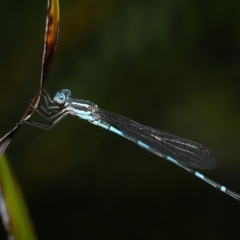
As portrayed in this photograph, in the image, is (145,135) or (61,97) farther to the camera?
(145,135)

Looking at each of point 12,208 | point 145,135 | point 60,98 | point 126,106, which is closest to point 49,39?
point 12,208

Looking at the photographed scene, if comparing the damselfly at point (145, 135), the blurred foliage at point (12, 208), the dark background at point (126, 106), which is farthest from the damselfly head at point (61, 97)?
the blurred foliage at point (12, 208)

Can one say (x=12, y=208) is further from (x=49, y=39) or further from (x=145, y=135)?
(x=145, y=135)

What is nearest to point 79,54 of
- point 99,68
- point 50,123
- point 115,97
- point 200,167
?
point 99,68

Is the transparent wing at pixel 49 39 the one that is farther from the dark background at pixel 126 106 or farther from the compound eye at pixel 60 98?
the dark background at pixel 126 106

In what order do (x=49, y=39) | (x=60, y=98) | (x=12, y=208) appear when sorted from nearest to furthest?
1. (x=49, y=39)
2. (x=12, y=208)
3. (x=60, y=98)

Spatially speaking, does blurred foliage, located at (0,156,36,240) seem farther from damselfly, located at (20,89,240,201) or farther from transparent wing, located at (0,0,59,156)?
damselfly, located at (20,89,240,201)
